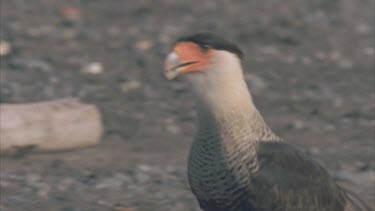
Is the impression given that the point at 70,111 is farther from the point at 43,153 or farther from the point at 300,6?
the point at 300,6

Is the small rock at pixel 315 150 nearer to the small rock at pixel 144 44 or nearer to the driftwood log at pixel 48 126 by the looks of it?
the driftwood log at pixel 48 126

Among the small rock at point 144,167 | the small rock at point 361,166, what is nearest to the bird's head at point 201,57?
the small rock at point 144,167

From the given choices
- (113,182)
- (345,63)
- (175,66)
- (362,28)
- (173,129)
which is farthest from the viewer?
(362,28)

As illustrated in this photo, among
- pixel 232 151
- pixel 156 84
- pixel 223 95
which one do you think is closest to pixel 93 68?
pixel 156 84

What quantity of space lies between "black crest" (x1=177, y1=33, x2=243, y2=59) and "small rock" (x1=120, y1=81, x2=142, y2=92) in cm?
409

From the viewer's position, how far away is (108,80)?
10.6 metres

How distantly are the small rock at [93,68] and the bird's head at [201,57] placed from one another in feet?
15.0

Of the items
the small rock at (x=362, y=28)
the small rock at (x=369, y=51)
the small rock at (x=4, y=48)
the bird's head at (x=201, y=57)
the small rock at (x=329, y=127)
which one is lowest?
the small rock at (x=329, y=127)

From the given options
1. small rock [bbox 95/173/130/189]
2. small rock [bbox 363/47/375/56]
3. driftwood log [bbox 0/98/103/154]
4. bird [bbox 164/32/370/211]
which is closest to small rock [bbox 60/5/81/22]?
small rock [bbox 363/47/375/56]

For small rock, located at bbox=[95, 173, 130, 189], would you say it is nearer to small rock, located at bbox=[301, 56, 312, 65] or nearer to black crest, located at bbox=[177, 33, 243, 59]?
black crest, located at bbox=[177, 33, 243, 59]

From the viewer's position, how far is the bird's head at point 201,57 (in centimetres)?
627

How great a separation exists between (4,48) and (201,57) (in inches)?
204

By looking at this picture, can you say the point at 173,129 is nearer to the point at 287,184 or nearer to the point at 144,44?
the point at 144,44

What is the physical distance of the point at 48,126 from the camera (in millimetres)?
8281
